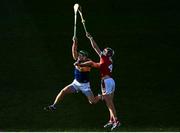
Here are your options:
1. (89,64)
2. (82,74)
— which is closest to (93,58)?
(82,74)

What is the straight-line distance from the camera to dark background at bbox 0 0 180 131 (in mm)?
25438

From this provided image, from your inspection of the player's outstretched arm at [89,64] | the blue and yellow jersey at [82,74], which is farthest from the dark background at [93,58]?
the player's outstretched arm at [89,64]

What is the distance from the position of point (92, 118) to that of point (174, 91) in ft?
12.5

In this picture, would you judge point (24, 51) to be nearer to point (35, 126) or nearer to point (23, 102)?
point (23, 102)

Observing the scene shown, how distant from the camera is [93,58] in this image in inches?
1210

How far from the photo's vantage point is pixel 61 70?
2975 cm

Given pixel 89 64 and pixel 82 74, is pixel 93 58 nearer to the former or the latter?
pixel 82 74

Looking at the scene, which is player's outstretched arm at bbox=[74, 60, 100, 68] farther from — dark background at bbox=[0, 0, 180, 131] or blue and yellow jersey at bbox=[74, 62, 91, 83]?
dark background at bbox=[0, 0, 180, 131]

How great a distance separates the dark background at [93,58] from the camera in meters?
25.4

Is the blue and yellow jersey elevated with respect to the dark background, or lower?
elevated

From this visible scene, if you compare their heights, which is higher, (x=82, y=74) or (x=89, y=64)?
(x=89, y=64)

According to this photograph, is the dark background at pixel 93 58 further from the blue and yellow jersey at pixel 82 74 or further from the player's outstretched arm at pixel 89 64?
the player's outstretched arm at pixel 89 64

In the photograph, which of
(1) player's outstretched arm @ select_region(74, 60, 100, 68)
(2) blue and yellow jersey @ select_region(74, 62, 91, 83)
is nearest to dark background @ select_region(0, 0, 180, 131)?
(2) blue and yellow jersey @ select_region(74, 62, 91, 83)

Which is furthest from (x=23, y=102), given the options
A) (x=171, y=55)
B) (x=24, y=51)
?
(x=171, y=55)
